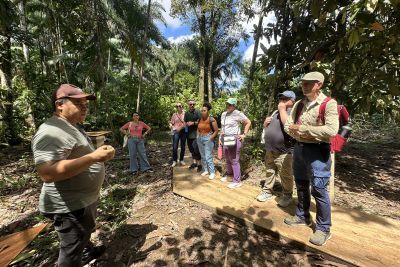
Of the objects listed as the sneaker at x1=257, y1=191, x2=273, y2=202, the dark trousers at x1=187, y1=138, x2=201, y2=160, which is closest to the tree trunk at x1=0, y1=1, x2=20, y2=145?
the dark trousers at x1=187, y1=138, x2=201, y2=160

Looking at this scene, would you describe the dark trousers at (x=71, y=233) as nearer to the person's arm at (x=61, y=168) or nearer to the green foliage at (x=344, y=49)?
the person's arm at (x=61, y=168)

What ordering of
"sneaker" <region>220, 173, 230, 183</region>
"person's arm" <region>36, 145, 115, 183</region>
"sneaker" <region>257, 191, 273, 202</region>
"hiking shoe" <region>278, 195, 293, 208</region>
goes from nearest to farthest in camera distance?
"person's arm" <region>36, 145, 115, 183</region>
"hiking shoe" <region>278, 195, 293, 208</region>
"sneaker" <region>257, 191, 273, 202</region>
"sneaker" <region>220, 173, 230, 183</region>

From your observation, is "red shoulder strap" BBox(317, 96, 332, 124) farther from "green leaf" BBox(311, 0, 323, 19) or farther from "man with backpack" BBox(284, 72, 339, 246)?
"green leaf" BBox(311, 0, 323, 19)

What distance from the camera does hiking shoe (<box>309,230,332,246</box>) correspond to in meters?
3.17

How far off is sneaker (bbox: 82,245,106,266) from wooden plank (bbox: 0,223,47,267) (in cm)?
79

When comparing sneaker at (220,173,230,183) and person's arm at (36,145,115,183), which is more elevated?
person's arm at (36,145,115,183)

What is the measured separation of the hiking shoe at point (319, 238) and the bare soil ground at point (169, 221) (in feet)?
0.42

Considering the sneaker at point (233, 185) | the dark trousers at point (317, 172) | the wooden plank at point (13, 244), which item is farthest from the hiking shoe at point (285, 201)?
the wooden plank at point (13, 244)

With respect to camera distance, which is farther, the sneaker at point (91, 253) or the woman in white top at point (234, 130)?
the woman in white top at point (234, 130)

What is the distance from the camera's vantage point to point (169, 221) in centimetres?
422

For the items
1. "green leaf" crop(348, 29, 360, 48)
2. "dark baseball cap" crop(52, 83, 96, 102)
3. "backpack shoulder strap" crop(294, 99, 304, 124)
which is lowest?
"backpack shoulder strap" crop(294, 99, 304, 124)

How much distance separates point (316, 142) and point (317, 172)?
1.15 feet

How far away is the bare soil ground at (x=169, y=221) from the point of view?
328cm

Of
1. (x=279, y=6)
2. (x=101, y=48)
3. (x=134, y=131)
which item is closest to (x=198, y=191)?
(x=134, y=131)
